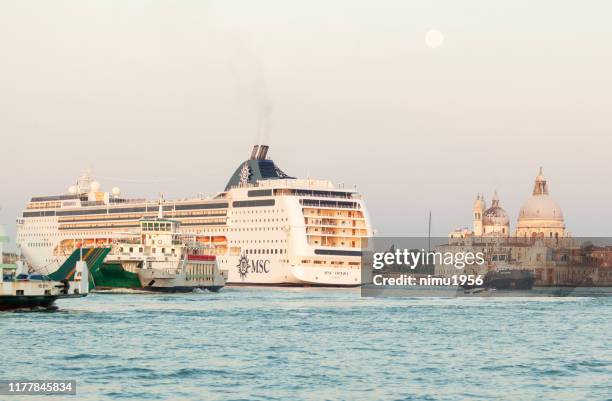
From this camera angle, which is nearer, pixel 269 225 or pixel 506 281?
pixel 269 225

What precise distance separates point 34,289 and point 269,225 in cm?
7502

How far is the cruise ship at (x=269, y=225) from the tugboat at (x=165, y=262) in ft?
65.0

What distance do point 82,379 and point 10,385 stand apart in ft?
8.72

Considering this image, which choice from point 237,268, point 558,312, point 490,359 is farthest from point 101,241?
point 490,359

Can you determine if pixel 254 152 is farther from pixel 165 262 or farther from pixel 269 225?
pixel 165 262

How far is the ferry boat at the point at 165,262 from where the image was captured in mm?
107875

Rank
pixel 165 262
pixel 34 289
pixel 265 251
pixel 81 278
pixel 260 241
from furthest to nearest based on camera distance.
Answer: pixel 260 241 → pixel 265 251 → pixel 165 262 → pixel 81 278 → pixel 34 289

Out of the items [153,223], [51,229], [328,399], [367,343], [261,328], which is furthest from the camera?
[51,229]

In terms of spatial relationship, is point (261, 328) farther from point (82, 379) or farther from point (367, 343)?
point (82, 379)

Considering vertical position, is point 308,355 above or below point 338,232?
below

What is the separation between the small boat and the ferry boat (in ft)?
129

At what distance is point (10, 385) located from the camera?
1358 inches

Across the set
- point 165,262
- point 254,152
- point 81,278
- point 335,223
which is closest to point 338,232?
point 335,223

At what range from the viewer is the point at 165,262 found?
109 m
